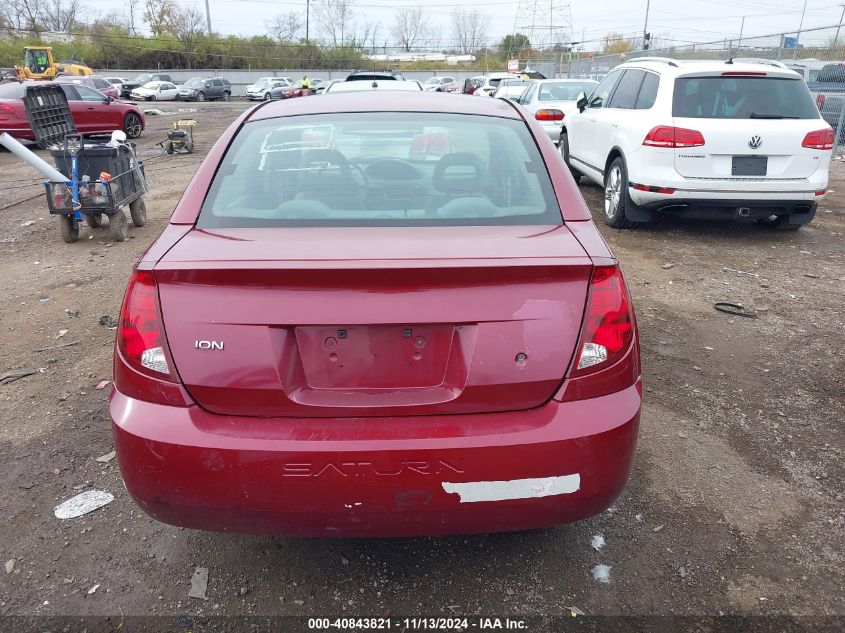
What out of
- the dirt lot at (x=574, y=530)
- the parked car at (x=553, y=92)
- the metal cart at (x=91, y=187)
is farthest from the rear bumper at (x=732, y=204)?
the parked car at (x=553, y=92)

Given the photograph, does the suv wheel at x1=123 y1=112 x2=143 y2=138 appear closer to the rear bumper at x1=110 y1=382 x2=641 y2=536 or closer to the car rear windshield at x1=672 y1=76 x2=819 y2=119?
the car rear windshield at x1=672 y1=76 x2=819 y2=119

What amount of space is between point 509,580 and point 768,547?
106cm

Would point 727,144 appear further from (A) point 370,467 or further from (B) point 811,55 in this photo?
(B) point 811,55

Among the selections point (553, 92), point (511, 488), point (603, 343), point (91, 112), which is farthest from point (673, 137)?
point (91, 112)

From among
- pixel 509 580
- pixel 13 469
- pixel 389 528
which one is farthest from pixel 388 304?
pixel 13 469

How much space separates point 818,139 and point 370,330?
6.53 m

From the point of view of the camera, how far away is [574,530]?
8.79 feet

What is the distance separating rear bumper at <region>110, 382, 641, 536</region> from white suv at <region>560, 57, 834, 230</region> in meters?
5.38

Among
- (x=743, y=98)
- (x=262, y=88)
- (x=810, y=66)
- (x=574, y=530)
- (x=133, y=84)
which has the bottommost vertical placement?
(x=574, y=530)

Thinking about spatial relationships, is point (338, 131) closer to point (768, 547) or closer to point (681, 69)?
point (768, 547)

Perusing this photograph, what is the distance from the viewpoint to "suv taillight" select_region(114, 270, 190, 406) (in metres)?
1.97

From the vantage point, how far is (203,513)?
6.63 ft

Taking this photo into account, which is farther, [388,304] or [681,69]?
[681,69]

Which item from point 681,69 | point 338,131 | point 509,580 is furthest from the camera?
point 681,69
